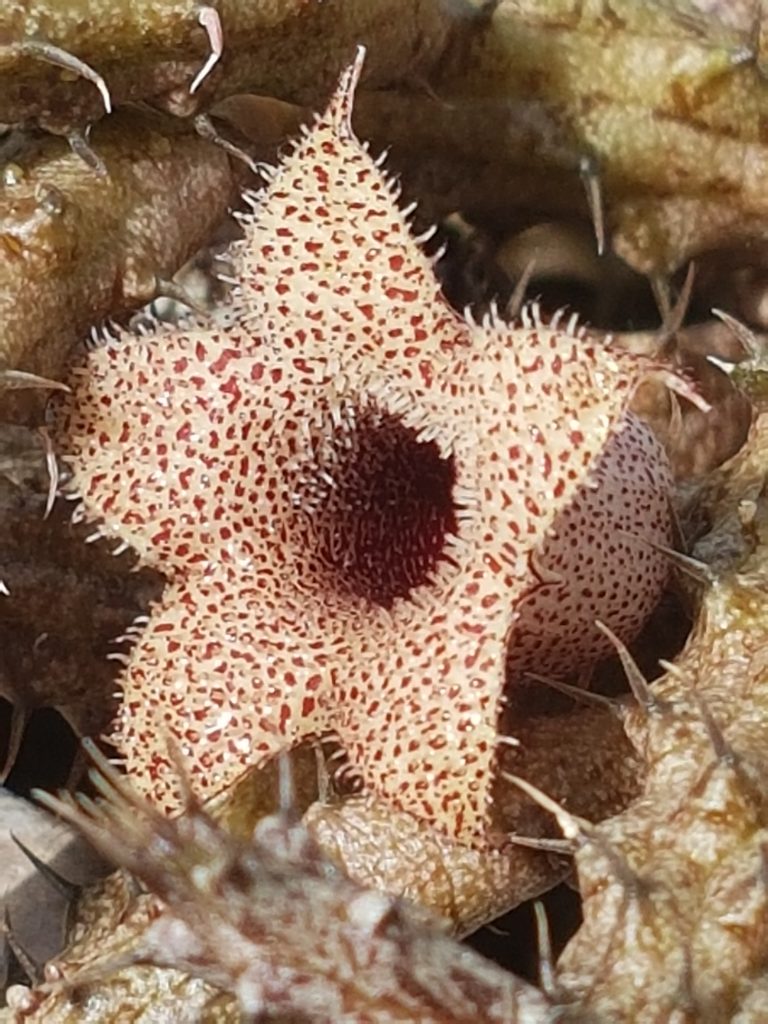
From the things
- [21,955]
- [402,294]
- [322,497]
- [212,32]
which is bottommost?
[21,955]

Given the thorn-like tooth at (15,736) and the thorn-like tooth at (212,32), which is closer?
the thorn-like tooth at (212,32)

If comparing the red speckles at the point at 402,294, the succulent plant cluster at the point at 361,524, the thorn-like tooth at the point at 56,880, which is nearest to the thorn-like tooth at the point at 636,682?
the succulent plant cluster at the point at 361,524

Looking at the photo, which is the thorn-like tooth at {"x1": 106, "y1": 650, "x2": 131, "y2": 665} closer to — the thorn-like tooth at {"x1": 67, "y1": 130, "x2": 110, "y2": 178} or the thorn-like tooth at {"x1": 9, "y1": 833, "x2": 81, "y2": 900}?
the thorn-like tooth at {"x1": 9, "y1": 833, "x2": 81, "y2": 900}

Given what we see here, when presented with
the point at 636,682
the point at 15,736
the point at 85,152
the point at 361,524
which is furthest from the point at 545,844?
the point at 85,152

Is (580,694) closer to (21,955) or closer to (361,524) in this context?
(361,524)

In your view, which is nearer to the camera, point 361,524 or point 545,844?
point 545,844

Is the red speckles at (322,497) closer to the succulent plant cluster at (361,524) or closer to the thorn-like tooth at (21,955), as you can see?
the succulent plant cluster at (361,524)

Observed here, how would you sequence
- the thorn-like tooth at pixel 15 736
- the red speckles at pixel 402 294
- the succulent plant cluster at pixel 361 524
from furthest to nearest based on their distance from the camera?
the thorn-like tooth at pixel 15 736
the red speckles at pixel 402 294
the succulent plant cluster at pixel 361 524

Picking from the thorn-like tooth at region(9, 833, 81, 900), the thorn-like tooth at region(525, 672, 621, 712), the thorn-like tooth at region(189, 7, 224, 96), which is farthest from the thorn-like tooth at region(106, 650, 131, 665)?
the thorn-like tooth at region(189, 7, 224, 96)
